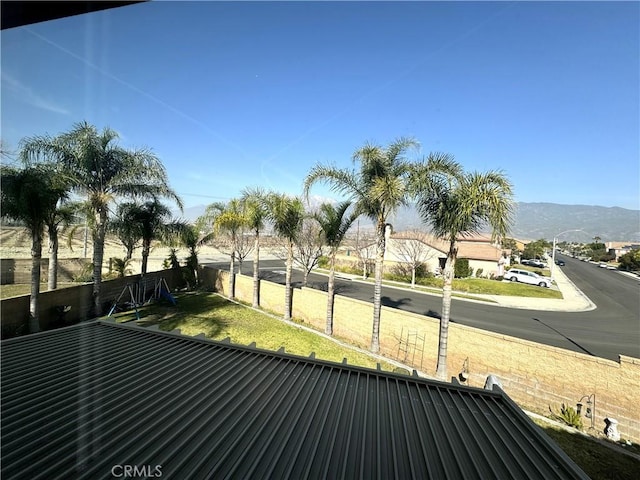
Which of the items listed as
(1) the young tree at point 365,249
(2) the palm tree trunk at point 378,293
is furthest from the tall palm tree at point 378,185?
(1) the young tree at point 365,249

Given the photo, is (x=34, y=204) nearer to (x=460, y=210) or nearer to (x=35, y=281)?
(x=35, y=281)

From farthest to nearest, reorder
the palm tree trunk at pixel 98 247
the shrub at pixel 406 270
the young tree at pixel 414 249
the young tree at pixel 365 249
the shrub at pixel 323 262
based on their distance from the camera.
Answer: the shrub at pixel 323 262 → the young tree at pixel 365 249 → the shrub at pixel 406 270 → the young tree at pixel 414 249 → the palm tree trunk at pixel 98 247

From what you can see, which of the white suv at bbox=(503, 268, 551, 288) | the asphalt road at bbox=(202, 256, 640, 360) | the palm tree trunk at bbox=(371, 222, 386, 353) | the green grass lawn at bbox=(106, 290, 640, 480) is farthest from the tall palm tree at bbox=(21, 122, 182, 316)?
the white suv at bbox=(503, 268, 551, 288)

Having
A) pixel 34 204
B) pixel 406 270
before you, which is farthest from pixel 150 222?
pixel 406 270

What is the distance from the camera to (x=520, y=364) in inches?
285

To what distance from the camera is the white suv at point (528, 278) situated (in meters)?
25.9

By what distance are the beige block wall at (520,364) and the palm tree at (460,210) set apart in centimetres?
75

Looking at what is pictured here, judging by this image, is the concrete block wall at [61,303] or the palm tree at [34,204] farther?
the concrete block wall at [61,303]

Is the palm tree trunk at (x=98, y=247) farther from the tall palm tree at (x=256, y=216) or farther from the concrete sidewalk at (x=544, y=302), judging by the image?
the concrete sidewalk at (x=544, y=302)

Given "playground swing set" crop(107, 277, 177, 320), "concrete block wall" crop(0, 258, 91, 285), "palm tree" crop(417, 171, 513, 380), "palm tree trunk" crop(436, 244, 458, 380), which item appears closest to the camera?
"palm tree" crop(417, 171, 513, 380)

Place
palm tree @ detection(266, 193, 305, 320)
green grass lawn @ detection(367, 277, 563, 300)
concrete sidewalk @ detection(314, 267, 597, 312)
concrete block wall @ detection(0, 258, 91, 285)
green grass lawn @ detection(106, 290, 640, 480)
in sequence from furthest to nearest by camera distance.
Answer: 1. green grass lawn @ detection(367, 277, 563, 300)
2. concrete sidewalk @ detection(314, 267, 597, 312)
3. concrete block wall @ detection(0, 258, 91, 285)
4. palm tree @ detection(266, 193, 305, 320)
5. green grass lawn @ detection(106, 290, 640, 480)

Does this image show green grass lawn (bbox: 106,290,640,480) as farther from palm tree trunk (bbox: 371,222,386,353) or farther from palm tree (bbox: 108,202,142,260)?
palm tree (bbox: 108,202,142,260)

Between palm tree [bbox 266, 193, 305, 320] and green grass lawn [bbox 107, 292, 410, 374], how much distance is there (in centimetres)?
145

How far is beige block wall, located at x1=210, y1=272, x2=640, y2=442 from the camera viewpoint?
6109 mm
